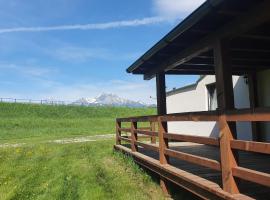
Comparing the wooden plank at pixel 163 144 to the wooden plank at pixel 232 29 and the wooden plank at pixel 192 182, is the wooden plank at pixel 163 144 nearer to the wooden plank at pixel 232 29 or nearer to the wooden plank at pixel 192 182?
the wooden plank at pixel 192 182

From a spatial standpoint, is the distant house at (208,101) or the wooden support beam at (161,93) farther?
the distant house at (208,101)

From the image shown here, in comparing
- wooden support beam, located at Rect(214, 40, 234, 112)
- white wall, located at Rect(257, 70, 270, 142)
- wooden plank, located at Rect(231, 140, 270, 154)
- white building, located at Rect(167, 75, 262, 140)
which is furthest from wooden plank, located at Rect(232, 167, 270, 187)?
white building, located at Rect(167, 75, 262, 140)

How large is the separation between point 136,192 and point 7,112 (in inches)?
1685

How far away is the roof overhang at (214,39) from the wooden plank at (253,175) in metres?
2.02

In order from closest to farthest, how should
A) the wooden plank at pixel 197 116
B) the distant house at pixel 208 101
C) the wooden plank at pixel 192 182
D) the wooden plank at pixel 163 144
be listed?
the wooden plank at pixel 192 182
the wooden plank at pixel 197 116
the wooden plank at pixel 163 144
the distant house at pixel 208 101

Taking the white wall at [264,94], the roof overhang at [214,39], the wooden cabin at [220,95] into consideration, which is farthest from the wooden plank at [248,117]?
the white wall at [264,94]

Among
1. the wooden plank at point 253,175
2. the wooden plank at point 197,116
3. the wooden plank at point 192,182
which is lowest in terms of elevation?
the wooden plank at point 192,182

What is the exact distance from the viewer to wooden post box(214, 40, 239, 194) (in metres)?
4.69

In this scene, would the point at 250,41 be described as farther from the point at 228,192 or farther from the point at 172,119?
the point at 228,192

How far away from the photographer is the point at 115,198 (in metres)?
7.02

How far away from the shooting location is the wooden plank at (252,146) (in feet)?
13.1

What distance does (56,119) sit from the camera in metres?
45.2

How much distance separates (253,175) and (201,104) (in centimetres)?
1206

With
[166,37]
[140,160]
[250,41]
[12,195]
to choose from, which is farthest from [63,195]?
[250,41]
